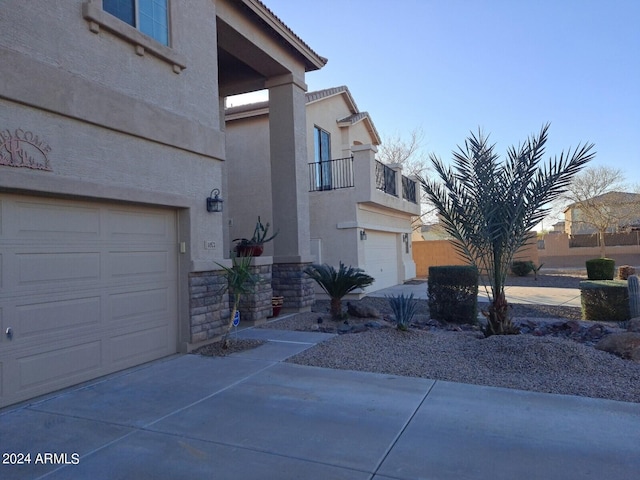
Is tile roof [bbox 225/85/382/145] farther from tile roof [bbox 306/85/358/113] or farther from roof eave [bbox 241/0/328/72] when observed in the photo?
roof eave [bbox 241/0/328/72]

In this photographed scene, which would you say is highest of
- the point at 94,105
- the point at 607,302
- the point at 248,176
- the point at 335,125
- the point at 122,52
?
the point at 335,125

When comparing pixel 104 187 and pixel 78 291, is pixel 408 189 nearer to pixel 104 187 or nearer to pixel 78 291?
pixel 104 187

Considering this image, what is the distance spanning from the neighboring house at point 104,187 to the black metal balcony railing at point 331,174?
302 inches

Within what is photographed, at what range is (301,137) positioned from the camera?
12.6 m

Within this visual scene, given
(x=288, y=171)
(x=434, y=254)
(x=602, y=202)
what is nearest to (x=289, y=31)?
(x=288, y=171)

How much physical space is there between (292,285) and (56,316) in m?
6.74

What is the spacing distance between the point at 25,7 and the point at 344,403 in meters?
5.88

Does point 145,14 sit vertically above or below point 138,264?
above

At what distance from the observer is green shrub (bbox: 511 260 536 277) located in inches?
935

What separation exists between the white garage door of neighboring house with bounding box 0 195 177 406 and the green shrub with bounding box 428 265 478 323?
589 centimetres

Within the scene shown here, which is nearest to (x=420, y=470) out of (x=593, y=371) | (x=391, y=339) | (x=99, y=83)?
(x=593, y=371)

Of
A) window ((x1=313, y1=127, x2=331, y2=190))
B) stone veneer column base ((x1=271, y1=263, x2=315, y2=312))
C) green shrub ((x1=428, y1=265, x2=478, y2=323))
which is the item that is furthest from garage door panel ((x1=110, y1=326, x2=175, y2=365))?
window ((x1=313, y1=127, x2=331, y2=190))

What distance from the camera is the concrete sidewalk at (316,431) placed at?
3734mm

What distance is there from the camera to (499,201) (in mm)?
8414
